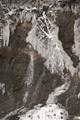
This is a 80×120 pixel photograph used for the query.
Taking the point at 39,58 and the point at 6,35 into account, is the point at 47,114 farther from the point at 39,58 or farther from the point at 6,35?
the point at 6,35

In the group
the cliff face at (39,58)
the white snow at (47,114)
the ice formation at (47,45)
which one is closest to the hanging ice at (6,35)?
the cliff face at (39,58)

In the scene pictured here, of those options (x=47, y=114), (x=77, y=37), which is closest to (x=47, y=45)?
(x=77, y=37)

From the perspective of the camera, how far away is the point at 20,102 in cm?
738

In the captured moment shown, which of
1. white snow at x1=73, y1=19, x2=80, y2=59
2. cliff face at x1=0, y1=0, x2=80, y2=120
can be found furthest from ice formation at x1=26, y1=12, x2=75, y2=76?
white snow at x1=73, y1=19, x2=80, y2=59

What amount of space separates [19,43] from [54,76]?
6.43ft

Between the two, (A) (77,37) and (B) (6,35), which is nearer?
→ (B) (6,35)

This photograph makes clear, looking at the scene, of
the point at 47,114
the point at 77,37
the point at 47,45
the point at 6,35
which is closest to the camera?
the point at 6,35

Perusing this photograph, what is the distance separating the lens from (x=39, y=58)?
24.4 ft

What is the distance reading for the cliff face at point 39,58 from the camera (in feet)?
23.7

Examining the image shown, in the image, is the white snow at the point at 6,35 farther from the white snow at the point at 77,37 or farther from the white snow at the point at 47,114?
the white snow at the point at 47,114

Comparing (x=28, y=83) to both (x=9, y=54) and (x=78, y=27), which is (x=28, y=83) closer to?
(x=9, y=54)

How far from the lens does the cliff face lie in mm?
7211

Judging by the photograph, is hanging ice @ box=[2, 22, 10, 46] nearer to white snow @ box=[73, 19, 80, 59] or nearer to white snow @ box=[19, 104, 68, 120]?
white snow @ box=[73, 19, 80, 59]

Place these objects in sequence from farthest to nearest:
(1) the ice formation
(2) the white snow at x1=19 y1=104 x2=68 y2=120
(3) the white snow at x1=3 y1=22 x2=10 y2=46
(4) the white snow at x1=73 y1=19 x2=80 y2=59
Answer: (4) the white snow at x1=73 y1=19 x2=80 y2=59 → (1) the ice formation → (2) the white snow at x1=19 y1=104 x2=68 y2=120 → (3) the white snow at x1=3 y1=22 x2=10 y2=46
